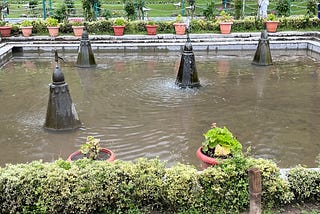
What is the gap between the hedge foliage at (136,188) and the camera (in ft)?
12.7

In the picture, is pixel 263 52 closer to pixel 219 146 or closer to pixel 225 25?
pixel 225 25

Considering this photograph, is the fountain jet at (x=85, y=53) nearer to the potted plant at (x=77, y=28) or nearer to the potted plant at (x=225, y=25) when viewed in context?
the potted plant at (x=77, y=28)

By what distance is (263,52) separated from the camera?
39.7 ft

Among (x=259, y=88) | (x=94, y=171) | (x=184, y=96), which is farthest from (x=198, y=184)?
(x=259, y=88)

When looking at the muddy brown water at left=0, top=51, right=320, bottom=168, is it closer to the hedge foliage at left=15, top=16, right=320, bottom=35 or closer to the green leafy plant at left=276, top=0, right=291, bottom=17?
the hedge foliage at left=15, top=16, right=320, bottom=35

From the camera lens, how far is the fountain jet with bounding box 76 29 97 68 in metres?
12.1

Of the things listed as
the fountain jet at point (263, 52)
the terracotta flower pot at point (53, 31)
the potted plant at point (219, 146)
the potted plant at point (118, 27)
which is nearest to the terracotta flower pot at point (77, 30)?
the terracotta flower pot at point (53, 31)

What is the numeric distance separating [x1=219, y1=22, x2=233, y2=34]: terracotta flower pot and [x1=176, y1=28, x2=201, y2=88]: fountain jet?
286 inches

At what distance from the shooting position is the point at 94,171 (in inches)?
155

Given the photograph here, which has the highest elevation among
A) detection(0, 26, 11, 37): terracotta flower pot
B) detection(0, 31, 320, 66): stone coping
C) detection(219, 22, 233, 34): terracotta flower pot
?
detection(219, 22, 233, 34): terracotta flower pot

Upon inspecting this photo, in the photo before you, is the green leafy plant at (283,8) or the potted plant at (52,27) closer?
the potted plant at (52,27)

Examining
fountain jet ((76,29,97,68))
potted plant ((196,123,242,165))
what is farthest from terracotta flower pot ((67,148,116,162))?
fountain jet ((76,29,97,68))

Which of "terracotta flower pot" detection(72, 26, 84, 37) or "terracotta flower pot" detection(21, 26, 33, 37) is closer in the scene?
"terracotta flower pot" detection(72, 26, 84, 37)

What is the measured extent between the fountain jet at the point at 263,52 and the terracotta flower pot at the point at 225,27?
4.33 metres
